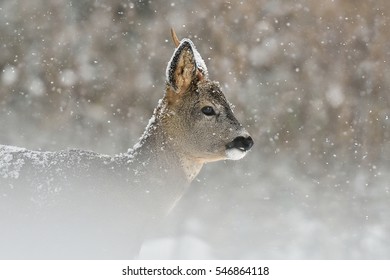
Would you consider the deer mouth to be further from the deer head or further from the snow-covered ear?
the snow-covered ear

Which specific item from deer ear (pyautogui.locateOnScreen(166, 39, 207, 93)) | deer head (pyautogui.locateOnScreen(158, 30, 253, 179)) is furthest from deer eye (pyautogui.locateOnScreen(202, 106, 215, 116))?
deer ear (pyautogui.locateOnScreen(166, 39, 207, 93))

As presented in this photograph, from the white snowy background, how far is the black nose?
5.15 meters

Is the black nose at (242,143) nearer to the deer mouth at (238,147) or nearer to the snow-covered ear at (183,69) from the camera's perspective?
the deer mouth at (238,147)

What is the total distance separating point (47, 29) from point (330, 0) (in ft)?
13.3

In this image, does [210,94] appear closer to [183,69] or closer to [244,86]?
[183,69]

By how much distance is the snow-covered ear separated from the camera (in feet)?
17.5

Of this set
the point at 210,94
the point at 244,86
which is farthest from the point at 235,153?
the point at 244,86

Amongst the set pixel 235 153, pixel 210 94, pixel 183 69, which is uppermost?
pixel 183 69

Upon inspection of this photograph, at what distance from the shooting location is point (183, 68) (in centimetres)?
541

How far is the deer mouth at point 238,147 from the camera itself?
5.27m

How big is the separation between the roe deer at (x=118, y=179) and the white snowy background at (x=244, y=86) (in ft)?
16.6

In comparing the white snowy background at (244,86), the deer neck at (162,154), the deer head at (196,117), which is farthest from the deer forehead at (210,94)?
the white snowy background at (244,86)

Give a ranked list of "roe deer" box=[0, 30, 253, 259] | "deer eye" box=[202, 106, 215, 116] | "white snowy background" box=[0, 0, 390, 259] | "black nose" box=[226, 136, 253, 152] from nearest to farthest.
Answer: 1. "roe deer" box=[0, 30, 253, 259]
2. "black nose" box=[226, 136, 253, 152]
3. "deer eye" box=[202, 106, 215, 116]
4. "white snowy background" box=[0, 0, 390, 259]

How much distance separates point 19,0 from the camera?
1140 cm
